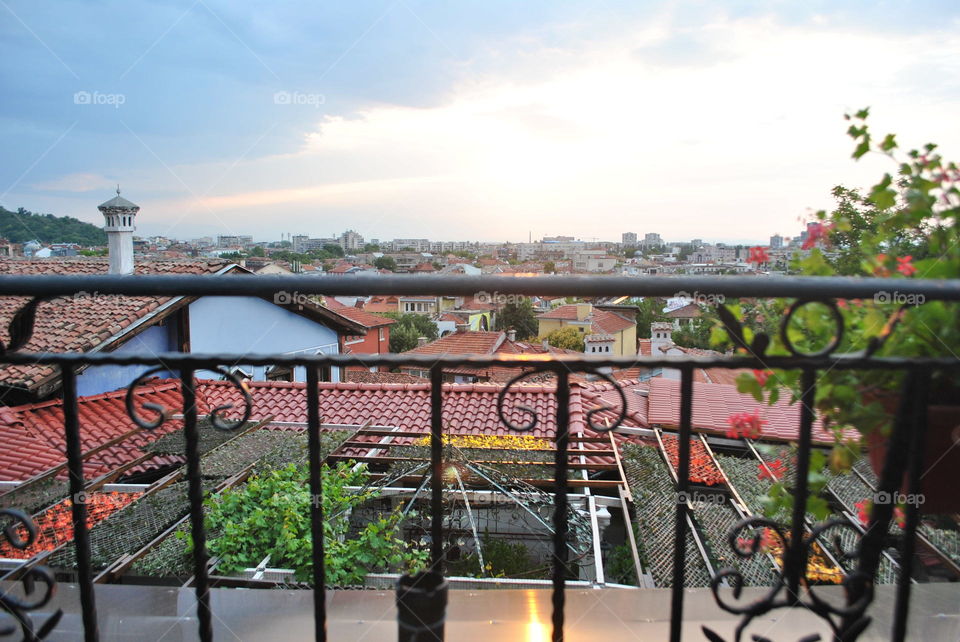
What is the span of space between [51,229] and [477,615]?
15.2 meters

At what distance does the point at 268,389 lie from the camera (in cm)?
1016

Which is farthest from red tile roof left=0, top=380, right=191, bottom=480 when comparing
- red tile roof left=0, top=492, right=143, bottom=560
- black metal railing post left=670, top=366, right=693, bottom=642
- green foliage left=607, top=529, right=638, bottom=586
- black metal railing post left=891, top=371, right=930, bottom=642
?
black metal railing post left=891, top=371, right=930, bottom=642

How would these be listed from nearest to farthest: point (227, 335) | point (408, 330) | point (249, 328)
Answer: point (227, 335), point (249, 328), point (408, 330)

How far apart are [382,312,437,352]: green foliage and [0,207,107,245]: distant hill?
1494cm

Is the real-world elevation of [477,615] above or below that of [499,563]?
above

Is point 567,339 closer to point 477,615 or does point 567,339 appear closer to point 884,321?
point 477,615

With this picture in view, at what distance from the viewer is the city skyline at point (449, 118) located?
7637mm

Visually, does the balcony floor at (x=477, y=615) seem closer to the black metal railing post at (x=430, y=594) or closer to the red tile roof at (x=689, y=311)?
the black metal railing post at (x=430, y=594)

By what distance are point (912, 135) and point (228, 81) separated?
1400cm

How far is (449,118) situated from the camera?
1501 centimetres

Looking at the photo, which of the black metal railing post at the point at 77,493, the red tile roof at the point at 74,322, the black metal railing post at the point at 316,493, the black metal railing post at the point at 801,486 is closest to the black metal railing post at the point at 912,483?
the black metal railing post at the point at 801,486

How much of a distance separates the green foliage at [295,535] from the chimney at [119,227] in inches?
326

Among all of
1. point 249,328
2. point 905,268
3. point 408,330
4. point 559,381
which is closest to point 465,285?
point 559,381

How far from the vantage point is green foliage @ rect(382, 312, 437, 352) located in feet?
93.8
